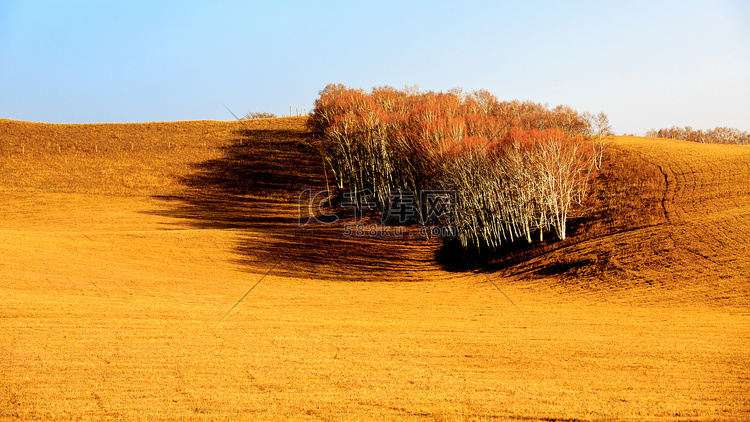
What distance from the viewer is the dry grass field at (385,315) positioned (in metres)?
10.5

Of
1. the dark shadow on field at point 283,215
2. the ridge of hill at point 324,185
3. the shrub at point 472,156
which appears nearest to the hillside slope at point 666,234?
the ridge of hill at point 324,185

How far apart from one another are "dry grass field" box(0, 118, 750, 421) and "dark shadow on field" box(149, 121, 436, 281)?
1.28 feet

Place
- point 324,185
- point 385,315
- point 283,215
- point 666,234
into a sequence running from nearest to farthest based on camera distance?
point 385,315, point 666,234, point 283,215, point 324,185

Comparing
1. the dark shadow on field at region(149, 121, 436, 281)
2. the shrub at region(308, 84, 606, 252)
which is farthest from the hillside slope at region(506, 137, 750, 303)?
the dark shadow on field at region(149, 121, 436, 281)

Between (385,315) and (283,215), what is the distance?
38554 millimetres

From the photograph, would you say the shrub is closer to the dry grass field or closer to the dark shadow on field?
the dry grass field

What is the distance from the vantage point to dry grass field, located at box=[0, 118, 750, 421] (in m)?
10.5

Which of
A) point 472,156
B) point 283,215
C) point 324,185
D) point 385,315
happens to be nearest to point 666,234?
point 472,156

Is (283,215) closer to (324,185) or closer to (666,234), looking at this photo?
(324,185)

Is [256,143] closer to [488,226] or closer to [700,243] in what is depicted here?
[488,226]

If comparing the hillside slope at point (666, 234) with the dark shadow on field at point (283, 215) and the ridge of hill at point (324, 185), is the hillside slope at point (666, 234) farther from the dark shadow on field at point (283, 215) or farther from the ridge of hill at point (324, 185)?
the dark shadow on field at point (283, 215)

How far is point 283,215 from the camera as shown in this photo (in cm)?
5756

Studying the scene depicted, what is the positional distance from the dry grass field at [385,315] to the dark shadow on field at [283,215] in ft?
1.28

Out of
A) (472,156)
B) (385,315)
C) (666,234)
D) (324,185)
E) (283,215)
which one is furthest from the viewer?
(324,185)
